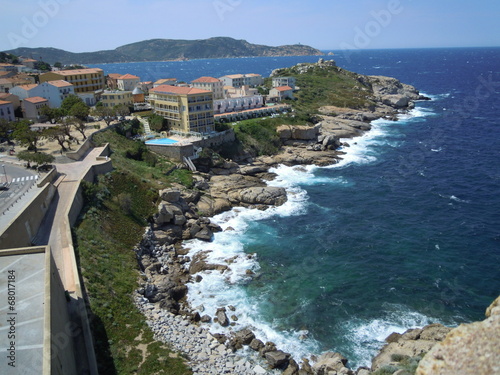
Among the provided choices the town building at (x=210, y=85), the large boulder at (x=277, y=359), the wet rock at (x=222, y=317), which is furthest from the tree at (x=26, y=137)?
the town building at (x=210, y=85)

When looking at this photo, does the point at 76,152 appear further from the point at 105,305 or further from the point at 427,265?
the point at 427,265

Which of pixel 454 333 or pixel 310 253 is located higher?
pixel 454 333

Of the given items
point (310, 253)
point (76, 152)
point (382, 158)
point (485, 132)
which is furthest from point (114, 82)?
point (485, 132)

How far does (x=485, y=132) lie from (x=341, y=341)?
88.2 m

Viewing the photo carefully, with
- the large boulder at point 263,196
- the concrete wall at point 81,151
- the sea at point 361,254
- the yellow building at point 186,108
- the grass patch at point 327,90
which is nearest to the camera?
the sea at point 361,254

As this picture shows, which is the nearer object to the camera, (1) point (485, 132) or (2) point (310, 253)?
(2) point (310, 253)

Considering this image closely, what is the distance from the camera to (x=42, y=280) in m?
22.8

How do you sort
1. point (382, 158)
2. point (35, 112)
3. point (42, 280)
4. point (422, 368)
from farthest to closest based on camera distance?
point (382, 158) < point (35, 112) < point (42, 280) < point (422, 368)

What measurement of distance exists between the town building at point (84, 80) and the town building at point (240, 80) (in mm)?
38525

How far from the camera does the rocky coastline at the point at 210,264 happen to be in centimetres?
2983

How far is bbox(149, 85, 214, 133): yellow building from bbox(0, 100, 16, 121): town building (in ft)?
86.7

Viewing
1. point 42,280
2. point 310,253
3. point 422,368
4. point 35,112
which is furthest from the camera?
point 35,112

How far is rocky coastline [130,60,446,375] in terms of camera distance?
29.8 metres

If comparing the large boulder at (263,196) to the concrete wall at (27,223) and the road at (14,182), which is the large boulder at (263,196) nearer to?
the concrete wall at (27,223)
